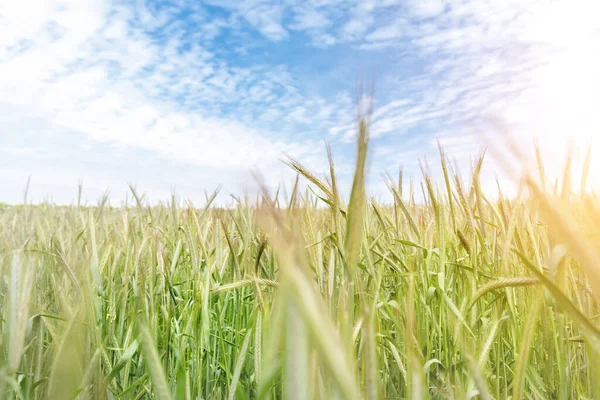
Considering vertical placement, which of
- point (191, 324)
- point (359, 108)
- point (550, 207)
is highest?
point (359, 108)

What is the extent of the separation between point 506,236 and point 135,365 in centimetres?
120

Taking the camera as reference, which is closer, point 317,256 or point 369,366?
point 369,366

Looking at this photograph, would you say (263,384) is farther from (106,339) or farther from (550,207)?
(106,339)

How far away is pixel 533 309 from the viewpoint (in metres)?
0.59

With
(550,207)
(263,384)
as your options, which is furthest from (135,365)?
(550,207)

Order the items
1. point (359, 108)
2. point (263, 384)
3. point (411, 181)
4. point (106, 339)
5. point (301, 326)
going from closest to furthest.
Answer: point (301, 326)
point (263, 384)
point (359, 108)
point (106, 339)
point (411, 181)

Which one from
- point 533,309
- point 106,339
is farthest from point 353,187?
point 106,339

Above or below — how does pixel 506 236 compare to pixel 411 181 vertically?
below

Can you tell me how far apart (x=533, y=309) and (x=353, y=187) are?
1.01 feet

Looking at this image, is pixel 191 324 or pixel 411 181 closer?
pixel 191 324

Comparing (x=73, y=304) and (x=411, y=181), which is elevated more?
(x=411, y=181)

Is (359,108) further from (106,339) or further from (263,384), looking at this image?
(106,339)

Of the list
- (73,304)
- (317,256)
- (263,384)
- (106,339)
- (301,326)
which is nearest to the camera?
A: (301,326)

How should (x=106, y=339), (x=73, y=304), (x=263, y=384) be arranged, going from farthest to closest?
(x=106, y=339)
(x=73, y=304)
(x=263, y=384)
